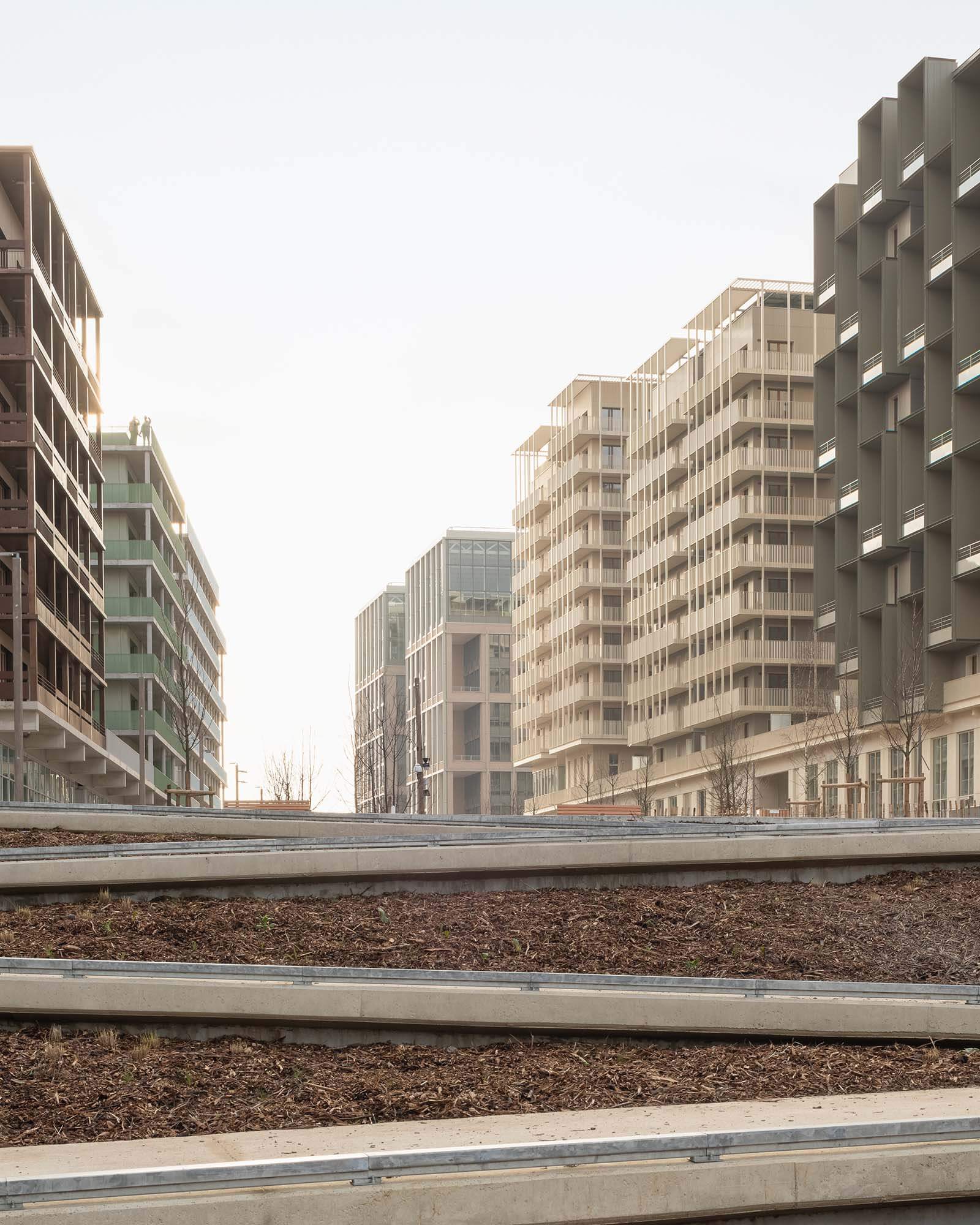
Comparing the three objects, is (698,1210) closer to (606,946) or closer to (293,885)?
(606,946)

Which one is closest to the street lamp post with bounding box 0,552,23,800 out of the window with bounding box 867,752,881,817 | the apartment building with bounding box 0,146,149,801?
the apartment building with bounding box 0,146,149,801

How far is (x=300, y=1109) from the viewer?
8.39 metres

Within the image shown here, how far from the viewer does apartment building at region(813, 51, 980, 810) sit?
53.7 m

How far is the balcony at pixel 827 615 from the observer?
6600 centimetres

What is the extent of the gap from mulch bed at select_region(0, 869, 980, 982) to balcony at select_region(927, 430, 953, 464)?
4509 cm

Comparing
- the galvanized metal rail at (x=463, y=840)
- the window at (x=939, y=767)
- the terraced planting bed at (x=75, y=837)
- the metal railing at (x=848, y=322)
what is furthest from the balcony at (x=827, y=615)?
the terraced planting bed at (x=75, y=837)

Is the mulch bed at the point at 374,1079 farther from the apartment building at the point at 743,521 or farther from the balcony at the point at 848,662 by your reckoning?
the apartment building at the point at 743,521

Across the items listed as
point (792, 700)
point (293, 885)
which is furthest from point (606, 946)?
point (792, 700)

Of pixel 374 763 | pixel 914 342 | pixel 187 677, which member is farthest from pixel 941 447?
pixel 187 677

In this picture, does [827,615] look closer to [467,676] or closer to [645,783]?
[645,783]

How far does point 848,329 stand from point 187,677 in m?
49.0

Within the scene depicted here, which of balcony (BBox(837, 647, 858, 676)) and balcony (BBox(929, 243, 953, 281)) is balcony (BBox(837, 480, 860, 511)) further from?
balcony (BBox(929, 243, 953, 281))

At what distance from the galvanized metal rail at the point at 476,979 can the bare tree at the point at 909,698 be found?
4404 cm

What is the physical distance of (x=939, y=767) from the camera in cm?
5562
